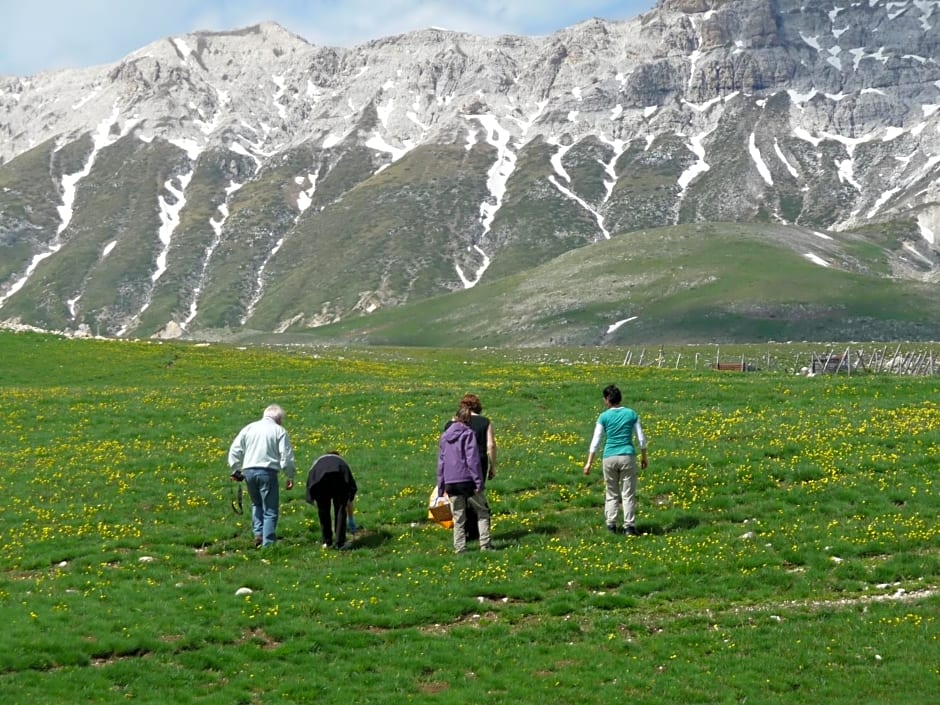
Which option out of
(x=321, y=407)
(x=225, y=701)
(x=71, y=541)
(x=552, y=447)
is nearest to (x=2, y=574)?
(x=71, y=541)

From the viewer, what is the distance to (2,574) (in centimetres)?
2480

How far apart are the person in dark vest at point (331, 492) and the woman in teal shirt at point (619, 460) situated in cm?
564

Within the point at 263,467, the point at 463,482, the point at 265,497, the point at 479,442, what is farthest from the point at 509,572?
the point at 263,467

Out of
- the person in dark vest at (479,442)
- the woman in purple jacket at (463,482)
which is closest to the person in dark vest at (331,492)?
the woman in purple jacket at (463,482)

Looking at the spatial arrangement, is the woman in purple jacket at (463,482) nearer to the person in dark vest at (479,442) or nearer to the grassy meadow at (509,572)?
the person in dark vest at (479,442)

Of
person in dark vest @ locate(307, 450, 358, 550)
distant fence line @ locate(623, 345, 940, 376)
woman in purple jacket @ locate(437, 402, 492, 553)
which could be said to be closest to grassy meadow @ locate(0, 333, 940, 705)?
person in dark vest @ locate(307, 450, 358, 550)

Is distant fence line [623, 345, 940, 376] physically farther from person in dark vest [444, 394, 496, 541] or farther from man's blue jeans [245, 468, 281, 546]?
man's blue jeans [245, 468, 281, 546]

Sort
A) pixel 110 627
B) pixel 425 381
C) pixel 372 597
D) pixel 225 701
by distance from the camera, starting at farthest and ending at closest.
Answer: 1. pixel 425 381
2. pixel 372 597
3. pixel 110 627
4. pixel 225 701

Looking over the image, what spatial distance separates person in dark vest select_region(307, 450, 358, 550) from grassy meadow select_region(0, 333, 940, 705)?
34.2 inches

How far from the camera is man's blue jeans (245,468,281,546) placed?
26.5m

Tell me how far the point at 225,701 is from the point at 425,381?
47142 mm

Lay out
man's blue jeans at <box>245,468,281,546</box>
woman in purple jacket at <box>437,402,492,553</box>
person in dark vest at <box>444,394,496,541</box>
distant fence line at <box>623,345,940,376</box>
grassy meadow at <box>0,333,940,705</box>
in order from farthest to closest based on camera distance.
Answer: distant fence line at <box>623,345,940,376</box>, person in dark vest at <box>444,394,496,541</box>, man's blue jeans at <box>245,468,281,546</box>, woman in purple jacket at <box>437,402,492,553</box>, grassy meadow at <box>0,333,940,705</box>

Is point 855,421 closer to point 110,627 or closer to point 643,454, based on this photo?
point 643,454

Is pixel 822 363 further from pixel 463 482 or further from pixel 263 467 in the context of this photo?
pixel 263 467
